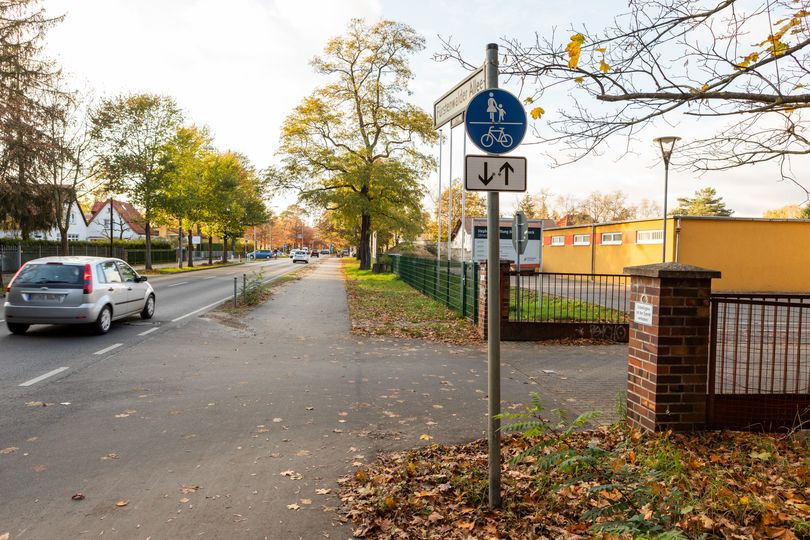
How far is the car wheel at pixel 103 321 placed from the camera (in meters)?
10.7

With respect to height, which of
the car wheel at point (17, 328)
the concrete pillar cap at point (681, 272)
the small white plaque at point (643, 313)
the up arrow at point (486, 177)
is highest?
the up arrow at point (486, 177)

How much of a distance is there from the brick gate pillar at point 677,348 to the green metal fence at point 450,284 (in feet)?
23.6

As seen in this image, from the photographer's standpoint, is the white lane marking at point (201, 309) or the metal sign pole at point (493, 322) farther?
the white lane marking at point (201, 309)

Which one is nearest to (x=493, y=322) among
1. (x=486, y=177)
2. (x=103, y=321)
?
(x=486, y=177)

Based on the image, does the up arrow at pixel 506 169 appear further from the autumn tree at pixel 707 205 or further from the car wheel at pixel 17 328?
the autumn tree at pixel 707 205

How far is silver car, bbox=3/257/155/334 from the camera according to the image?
10.2 m

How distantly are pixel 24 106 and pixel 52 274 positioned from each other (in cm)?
1292

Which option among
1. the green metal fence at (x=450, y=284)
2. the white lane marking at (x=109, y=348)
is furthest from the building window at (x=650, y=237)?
the white lane marking at (x=109, y=348)

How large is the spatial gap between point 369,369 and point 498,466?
4.64 metres

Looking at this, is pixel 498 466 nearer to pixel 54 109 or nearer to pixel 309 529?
pixel 309 529

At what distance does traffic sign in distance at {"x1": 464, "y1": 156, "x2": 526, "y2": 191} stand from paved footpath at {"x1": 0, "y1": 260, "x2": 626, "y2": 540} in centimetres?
233

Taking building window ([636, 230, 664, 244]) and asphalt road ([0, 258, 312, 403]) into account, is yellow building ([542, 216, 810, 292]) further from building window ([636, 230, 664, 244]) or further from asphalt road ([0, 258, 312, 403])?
asphalt road ([0, 258, 312, 403])

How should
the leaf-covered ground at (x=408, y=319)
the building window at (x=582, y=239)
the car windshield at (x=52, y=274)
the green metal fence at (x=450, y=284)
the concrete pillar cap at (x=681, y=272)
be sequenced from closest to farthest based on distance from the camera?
the concrete pillar cap at (x=681, y=272)
the car windshield at (x=52, y=274)
the leaf-covered ground at (x=408, y=319)
the green metal fence at (x=450, y=284)
the building window at (x=582, y=239)

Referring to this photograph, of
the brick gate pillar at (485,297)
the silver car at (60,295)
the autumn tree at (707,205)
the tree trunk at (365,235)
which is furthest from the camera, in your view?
the autumn tree at (707,205)
